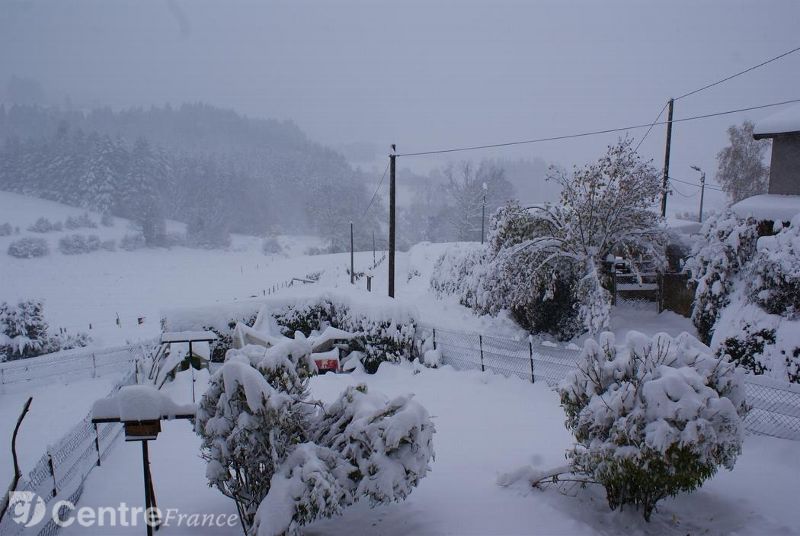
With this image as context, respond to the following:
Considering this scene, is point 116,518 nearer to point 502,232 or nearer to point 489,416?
point 489,416

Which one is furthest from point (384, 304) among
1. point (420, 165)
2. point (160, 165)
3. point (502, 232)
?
point (420, 165)

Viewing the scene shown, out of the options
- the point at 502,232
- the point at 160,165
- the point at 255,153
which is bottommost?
the point at 502,232

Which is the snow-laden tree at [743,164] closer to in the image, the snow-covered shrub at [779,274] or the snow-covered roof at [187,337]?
the snow-covered shrub at [779,274]

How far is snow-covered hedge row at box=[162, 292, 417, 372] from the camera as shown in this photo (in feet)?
43.2

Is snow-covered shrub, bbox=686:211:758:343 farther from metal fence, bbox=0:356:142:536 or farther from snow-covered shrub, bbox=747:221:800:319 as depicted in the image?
metal fence, bbox=0:356:142:536

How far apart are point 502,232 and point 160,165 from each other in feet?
280

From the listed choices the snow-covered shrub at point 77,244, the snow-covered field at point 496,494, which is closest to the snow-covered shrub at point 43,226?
the snow-covered shrub at point 77,244

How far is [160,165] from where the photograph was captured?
8488 cm

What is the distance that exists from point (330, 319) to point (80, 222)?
6936 centimetres

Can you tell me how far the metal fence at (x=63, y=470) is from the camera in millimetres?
5125

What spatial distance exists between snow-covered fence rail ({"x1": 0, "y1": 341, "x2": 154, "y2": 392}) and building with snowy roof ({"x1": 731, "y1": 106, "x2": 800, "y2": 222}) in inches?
679

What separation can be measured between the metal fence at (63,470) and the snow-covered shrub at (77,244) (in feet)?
202

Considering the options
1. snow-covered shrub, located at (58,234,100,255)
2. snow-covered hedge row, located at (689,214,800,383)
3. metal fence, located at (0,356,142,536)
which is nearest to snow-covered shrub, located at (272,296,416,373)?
metal fence, located at (0,356,142,536)

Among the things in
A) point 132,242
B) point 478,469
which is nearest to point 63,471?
point 478,469
